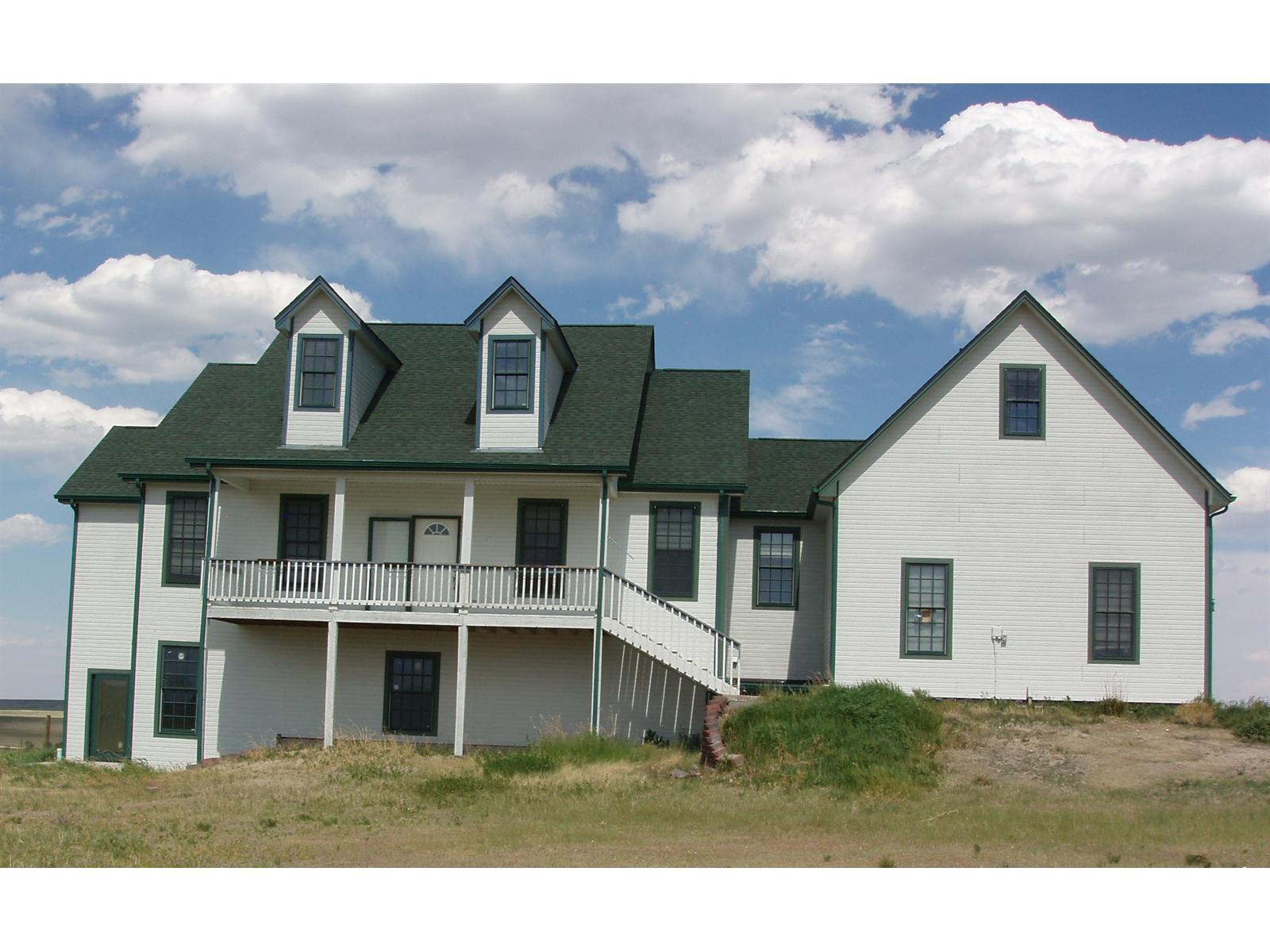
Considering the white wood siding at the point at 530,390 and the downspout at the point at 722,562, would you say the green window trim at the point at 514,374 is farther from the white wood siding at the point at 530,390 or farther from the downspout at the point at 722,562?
the downspout at the point at 722,562

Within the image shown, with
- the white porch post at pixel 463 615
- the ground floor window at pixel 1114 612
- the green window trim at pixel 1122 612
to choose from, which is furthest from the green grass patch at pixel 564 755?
the ground floor window at pixel 1114 612

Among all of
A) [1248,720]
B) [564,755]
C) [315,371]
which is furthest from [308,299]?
[1248,720]

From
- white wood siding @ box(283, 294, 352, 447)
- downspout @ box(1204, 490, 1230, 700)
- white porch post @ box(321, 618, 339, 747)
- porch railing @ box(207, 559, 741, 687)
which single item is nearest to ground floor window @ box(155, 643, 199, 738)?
porch railing @ box(207, 559, 741, 687)

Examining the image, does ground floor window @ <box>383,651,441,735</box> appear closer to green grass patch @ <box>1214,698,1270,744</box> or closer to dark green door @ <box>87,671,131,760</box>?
dark green door @ <box>87,671,131,760</box>

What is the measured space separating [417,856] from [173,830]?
3.86 meters

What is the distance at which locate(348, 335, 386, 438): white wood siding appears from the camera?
2555 centimetres

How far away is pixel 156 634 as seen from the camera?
26266 millimetres

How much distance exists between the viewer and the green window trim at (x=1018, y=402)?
79.5ft

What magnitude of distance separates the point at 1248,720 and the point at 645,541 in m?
11.7

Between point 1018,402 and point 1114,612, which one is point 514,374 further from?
point 1114,612

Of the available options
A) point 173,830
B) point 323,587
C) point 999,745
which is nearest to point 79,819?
point 173,830

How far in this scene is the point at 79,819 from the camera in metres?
17.4

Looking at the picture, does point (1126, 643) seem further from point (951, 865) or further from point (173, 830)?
point (173, 830)

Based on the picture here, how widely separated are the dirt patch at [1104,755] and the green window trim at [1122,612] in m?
1.50
